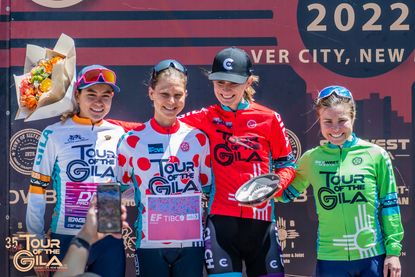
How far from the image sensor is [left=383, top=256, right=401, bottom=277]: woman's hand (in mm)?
4309

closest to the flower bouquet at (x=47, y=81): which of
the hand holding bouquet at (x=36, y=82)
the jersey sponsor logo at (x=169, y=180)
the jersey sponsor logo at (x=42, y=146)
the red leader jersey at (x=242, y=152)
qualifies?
the hand holding bouquet at (x=36, y=82)

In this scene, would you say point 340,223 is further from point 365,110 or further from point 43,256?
point 43,256

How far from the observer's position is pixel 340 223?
4387 mm

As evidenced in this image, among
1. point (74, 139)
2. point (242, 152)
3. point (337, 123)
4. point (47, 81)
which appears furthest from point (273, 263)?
point (47, 81)

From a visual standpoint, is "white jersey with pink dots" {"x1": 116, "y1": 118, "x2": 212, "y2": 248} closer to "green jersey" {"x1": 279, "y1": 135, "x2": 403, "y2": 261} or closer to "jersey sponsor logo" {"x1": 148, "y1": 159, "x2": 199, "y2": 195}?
"jersey sponsor logo" {"x1": 148, "y1": 159, "x2": 199, "y2": 195}

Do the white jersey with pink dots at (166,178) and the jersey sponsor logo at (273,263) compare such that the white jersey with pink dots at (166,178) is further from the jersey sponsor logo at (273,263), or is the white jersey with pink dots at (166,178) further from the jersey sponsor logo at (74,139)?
the jersey sponsor logo at (273,263)

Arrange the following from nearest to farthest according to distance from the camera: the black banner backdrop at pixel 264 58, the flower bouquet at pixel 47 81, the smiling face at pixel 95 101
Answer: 1. the smiling face at pixel 95 101
2. the flower bouquet at pixel 47 81
3. the black banner backdrop at pixel 264 58

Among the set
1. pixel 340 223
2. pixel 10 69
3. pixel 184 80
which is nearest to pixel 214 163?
pixel 184 80

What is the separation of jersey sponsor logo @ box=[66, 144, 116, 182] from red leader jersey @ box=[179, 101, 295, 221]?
58 centimetres

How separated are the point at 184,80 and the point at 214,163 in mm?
551

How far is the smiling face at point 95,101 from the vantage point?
15.2ft

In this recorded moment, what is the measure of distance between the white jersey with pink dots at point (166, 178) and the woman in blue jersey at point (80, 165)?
0.15 metres

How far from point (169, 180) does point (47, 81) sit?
1178 mm

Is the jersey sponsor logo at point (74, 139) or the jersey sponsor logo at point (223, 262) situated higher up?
the jersey sponsor logo at point (74, 139)
